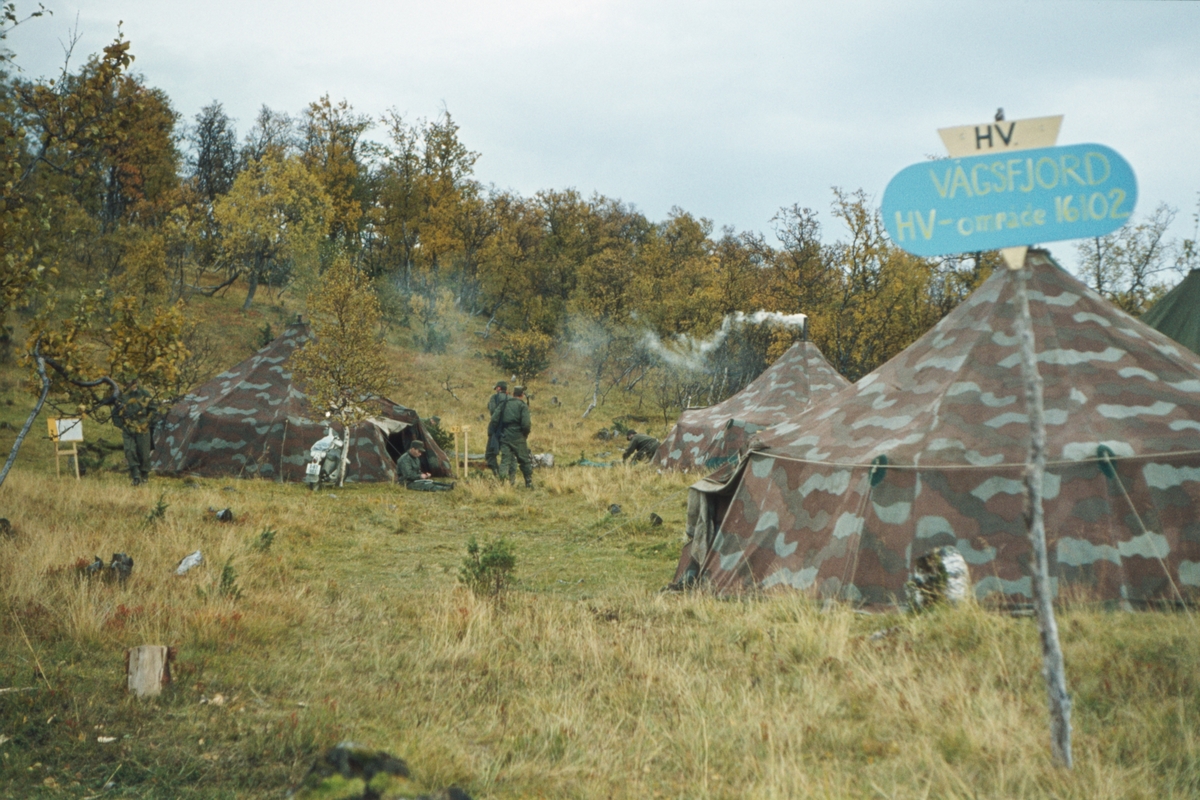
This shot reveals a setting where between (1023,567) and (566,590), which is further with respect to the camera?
(566,590)

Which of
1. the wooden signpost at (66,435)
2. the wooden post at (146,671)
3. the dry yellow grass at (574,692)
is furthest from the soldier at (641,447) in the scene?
the wooden post at (146,671)

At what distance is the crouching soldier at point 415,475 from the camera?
18891 millimetres

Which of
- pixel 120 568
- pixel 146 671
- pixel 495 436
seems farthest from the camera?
pixel 495 436

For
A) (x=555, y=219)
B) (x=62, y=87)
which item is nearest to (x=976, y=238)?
(x=62, y=87)

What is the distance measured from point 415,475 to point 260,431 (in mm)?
3284

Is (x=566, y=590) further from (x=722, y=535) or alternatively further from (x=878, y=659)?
(x=878, y=659)

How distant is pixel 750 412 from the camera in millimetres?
20688

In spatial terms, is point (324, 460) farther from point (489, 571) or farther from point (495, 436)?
point (489, 571)

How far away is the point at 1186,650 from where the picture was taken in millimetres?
5051

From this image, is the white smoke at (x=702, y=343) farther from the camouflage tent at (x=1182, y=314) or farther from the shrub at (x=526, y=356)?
the camouflage tent at (x=1182, y=314)

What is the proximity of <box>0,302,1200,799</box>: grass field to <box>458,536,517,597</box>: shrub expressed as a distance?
25 cm

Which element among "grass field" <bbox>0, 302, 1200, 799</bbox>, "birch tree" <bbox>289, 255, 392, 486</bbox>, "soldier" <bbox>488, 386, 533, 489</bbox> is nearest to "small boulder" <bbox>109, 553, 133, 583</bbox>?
"grass field" <bbox>0, 302, 1200, 799</bbox>

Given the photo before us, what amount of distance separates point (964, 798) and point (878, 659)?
190cm

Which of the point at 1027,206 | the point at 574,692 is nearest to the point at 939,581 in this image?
the point at 574,692
